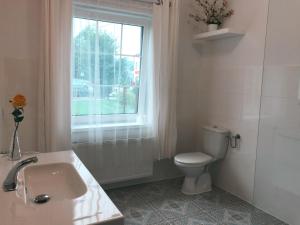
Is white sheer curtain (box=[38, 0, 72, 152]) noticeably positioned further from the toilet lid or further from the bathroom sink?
the toilet lid

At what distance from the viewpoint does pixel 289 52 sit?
87.1 inches

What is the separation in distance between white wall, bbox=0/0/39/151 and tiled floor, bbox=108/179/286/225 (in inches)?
49.5

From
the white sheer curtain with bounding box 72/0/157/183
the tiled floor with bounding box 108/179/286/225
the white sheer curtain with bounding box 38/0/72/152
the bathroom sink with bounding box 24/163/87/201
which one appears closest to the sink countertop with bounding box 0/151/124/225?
the bathroom sink with bounding box 24/163/87/201

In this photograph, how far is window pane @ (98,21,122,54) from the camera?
2.53 m

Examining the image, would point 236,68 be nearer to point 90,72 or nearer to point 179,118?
point 179,118

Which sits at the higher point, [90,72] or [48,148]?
[90,72]

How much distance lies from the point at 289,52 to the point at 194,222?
1672 millimetres

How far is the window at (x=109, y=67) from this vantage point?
2459 millimetres

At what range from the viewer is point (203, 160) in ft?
8.98

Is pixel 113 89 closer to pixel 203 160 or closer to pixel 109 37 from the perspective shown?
pixel 109 37

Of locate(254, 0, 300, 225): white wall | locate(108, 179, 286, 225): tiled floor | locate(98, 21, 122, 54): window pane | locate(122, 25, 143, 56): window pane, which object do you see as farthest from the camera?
locate(122, 25, 143, 56): window pane

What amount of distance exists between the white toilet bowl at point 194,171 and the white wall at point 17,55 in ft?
5.16

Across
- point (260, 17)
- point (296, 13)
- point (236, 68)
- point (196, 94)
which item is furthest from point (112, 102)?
point (296, 13)

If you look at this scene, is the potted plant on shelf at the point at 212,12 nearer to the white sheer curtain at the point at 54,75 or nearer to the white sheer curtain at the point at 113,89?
the white sheer curtain at the point at 113,89
